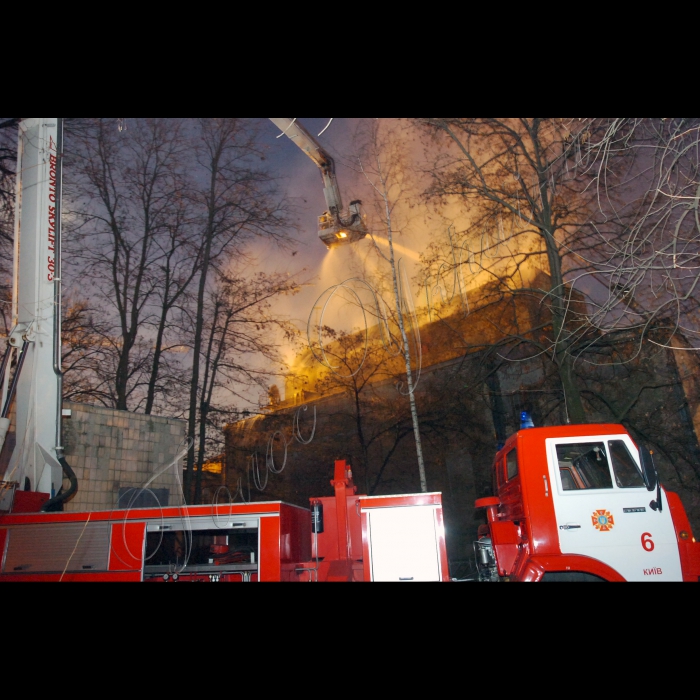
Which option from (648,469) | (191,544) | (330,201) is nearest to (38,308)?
(191,544)

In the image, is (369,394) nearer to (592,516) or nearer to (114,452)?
(114,452)

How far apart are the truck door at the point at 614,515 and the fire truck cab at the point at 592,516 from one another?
1 cm

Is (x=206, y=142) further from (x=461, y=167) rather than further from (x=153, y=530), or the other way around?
(x=153, y=530)

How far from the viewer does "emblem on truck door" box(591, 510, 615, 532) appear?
626 cm

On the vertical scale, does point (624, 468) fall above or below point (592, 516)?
above

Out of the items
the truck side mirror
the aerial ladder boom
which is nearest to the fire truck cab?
the truck side mirror

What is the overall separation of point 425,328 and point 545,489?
13885 mm

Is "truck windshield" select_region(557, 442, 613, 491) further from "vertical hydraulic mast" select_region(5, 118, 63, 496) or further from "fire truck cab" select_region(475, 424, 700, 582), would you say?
"vertical hydraulic mast" select_region(5, 118, 63, 496)

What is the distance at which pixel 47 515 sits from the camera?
23.7ft

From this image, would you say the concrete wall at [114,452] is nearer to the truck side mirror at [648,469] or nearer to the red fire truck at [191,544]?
the red fire truck at [191,544]

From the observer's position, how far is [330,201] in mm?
15688

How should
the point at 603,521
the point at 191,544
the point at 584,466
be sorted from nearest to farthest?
1. the point at 603,521
2. the point at 191,544
3. the point at 584,466

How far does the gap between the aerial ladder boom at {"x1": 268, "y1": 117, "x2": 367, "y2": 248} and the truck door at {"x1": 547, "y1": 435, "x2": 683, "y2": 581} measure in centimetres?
1067

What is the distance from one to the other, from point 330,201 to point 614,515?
Result: 39.2 ft
